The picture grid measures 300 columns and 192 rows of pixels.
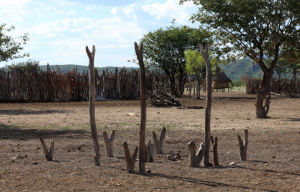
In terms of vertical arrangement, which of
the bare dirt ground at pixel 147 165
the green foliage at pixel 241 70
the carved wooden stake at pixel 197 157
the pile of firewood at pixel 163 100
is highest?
the green foliage at pixel 241 70

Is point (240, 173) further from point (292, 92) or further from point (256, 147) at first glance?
point (292, 92)

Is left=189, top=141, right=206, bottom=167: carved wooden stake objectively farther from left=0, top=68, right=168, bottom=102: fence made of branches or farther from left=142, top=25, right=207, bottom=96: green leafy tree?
left=142, top=25, right=207, bottom=96: green leafy tree

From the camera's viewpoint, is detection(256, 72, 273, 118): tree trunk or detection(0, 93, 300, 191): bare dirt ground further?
detection(256, 72, 273, 118): tree trunk

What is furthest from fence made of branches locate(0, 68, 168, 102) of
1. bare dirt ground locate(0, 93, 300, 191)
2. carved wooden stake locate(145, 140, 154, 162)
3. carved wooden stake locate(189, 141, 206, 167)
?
carved wooden stake locate(189, 141, 206, 167)

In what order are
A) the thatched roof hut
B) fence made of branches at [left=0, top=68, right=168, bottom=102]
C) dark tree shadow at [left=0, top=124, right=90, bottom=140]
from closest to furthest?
dark tree shadow at [left=0, top=124, right=90, bottom=140] → fence made of branches at [left=0, top=68, right=168, bottom=102] → the thatched roof hut

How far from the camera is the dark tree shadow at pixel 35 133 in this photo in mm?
10125

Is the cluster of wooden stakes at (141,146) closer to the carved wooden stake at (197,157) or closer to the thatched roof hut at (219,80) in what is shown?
the carved wooden stake at (197,157)

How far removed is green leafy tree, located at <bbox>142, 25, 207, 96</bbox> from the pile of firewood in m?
11.2

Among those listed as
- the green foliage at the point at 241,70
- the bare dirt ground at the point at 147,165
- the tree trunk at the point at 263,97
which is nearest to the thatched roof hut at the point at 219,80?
the tree trunk at the point at 263,97

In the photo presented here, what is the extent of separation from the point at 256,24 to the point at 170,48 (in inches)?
714

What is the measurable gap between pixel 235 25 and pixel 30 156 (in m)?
9.85

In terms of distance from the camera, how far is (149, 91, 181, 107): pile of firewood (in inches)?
826

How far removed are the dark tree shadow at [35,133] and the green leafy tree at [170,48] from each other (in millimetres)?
21753

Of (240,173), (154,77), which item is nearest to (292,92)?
(154,77)
